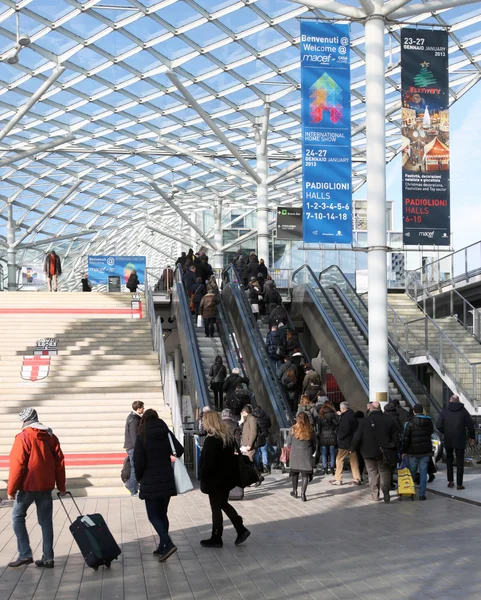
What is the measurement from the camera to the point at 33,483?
862 cm

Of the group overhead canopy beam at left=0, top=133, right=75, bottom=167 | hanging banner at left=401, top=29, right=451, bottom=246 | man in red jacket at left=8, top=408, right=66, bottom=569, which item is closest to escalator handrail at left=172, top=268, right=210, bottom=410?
hanging banner at left=401, top=29, right=451, bottom=246

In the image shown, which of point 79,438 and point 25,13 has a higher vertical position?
point 25,13

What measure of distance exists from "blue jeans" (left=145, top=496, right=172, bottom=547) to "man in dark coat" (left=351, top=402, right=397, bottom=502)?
516 centimetres

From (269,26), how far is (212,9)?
100 inches

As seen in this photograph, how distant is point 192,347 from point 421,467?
29.2 ft

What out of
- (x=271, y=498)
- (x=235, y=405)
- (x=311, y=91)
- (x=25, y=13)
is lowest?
(x=271, y=498)

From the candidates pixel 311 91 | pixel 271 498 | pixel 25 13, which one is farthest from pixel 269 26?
pixel 271 498

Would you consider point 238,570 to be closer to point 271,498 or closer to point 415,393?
point 271,498

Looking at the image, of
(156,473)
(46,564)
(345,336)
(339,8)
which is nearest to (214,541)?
(156,473)

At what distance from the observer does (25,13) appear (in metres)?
30.9

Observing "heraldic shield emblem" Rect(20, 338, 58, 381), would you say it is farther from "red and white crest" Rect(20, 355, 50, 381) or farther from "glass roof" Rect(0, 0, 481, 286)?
"glass roof" Rect(0, 0, 481, 286)

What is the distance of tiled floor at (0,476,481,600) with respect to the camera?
7.51m

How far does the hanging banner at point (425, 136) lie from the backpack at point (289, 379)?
403 centimetres

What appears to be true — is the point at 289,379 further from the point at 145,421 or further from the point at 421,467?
the point at 145,421
